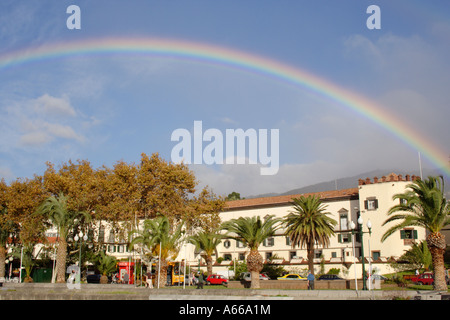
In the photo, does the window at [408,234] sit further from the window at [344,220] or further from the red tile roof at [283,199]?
the red tile roof at [283,199]

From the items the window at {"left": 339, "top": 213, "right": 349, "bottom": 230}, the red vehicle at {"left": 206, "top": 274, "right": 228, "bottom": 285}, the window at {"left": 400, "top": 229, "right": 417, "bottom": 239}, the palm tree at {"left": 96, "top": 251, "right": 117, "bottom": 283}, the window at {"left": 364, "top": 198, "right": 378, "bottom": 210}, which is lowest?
the red vehicle at {"left": 206, "top": 274, "right": 228, "bottom": 285}

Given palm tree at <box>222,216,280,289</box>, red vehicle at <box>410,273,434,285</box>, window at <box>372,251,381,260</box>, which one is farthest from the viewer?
window at <box>372,251,381,260</box>

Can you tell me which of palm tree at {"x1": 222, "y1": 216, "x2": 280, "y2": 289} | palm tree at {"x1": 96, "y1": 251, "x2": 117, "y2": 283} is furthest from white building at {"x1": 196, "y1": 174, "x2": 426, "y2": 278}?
palm tree at {"x1": 96, "y1": 251, "x2": 117, "y2": 283}

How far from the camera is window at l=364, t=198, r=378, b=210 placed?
6050 cm

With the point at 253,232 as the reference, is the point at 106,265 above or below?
below

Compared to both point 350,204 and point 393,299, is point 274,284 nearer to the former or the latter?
point 393,299

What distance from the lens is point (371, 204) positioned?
200 ft

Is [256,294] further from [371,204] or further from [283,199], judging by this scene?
[283,199]

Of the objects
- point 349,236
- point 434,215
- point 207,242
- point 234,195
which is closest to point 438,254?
point 434,215

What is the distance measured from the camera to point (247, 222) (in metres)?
38.4

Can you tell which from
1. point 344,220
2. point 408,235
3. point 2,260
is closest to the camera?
point 2,260

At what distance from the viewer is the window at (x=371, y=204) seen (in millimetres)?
60500

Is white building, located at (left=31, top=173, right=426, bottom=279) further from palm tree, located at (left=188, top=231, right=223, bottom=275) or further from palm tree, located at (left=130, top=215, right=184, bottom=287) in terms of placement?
palm tree, located at (left=130, top=215, right=184, bottom=287)
